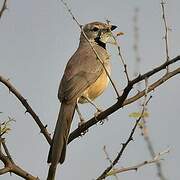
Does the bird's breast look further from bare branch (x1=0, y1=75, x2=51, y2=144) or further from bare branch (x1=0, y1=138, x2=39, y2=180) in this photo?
bare branch (x1=0, y1=138, x2=39, y2=180)

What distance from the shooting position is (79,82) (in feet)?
22.8

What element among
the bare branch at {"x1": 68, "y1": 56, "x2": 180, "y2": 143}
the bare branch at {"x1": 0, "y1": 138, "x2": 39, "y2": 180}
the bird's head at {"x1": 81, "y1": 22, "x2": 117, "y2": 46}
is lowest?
the bare branch at {"x1": 0, "y1": 138, "x2": 39, "y2": 180}

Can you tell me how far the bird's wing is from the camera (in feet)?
21.7

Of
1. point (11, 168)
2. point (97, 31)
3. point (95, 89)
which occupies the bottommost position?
point (11, 168)

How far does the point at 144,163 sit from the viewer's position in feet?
13.2

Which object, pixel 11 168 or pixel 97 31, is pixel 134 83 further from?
pixel 97 31

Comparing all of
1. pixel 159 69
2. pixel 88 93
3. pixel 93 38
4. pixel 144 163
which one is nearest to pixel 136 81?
pixel 159 69

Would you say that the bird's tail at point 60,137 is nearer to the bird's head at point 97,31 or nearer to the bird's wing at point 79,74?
the bird's wing at point 79,74

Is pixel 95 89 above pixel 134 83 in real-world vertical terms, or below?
above

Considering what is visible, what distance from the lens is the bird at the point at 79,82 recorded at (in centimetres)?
532

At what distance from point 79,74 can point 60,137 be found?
6.22ft

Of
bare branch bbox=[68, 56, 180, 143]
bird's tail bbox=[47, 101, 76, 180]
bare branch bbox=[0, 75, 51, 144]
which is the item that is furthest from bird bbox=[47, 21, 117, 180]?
bare branch bbox=[68, 56, 180, 143]

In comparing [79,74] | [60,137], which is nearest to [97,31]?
[79,74]

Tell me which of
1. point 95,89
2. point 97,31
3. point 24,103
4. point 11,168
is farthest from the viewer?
point 97,31
